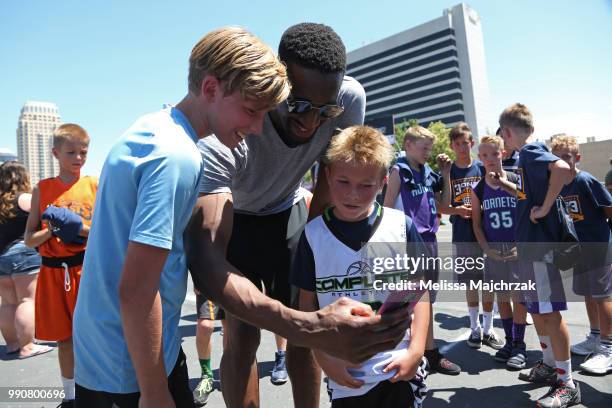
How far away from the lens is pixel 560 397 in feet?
9.23

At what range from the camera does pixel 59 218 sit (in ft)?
10.6

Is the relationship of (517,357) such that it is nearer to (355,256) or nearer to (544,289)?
(544,289)

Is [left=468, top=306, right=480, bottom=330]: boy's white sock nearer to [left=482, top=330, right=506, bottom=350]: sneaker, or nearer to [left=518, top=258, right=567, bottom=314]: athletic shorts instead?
[left=482, top=330, right=506, bottom=350]: sneaker

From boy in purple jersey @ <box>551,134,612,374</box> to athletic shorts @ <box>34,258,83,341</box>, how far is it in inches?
171

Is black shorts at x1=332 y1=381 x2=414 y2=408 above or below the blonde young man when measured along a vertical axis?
below

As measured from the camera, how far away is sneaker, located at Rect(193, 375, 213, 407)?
3.21 meters

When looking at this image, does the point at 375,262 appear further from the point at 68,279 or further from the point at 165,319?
the point at 68,279

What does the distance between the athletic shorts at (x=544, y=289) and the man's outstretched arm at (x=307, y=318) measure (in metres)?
2.19

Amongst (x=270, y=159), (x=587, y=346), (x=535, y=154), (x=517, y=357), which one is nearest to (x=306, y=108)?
(x=270, y=159)

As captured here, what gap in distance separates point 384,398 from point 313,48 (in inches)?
63.5

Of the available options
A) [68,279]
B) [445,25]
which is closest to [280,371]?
[68,279]

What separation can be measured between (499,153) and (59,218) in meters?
3.93

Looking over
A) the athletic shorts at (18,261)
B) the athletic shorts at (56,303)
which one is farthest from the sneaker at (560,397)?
the athletic shorts at (18,261)

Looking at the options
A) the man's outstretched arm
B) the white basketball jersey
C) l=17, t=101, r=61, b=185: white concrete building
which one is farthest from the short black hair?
l=17, t=101, r=61, b=185: white concrete building
